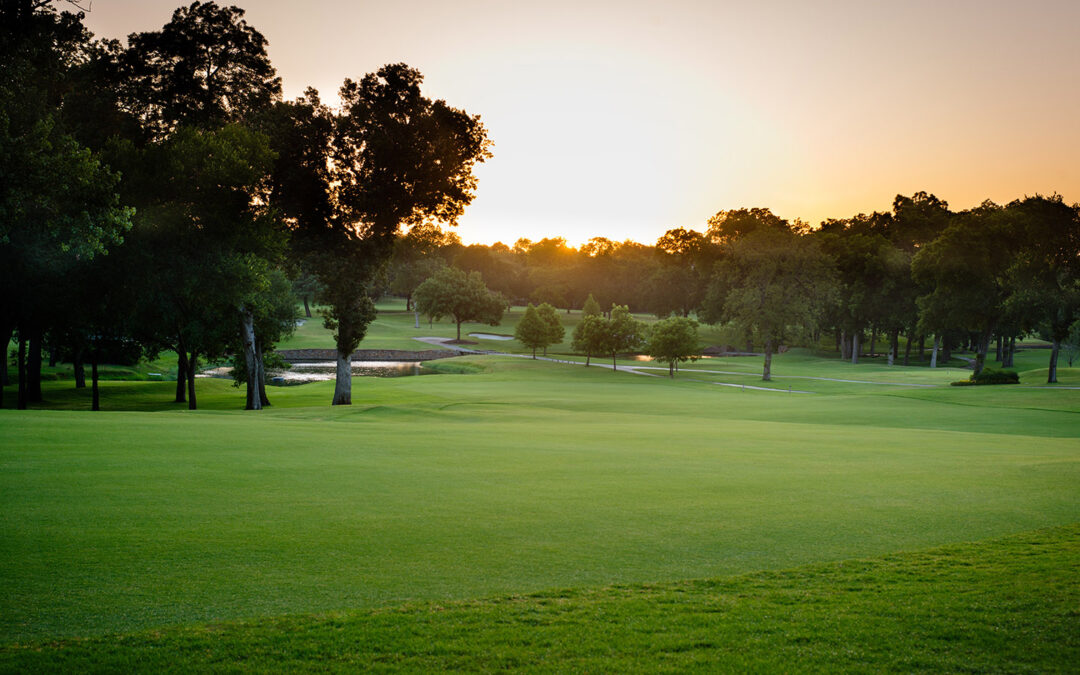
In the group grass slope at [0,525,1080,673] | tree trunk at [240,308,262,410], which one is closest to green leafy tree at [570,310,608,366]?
tree trunk at [240,308,262,410]

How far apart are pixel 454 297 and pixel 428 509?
92.8m

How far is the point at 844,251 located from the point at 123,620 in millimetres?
79338

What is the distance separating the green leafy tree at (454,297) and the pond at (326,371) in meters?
21.3

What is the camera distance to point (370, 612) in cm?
603

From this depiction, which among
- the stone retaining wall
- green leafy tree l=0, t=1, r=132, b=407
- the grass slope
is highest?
green leafy tree l=0, t=1, r=132, b=407

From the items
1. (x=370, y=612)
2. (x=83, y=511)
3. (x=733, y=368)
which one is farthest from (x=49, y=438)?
(x=733, y=368)

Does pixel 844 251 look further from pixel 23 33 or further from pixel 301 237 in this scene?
pixel 23 33

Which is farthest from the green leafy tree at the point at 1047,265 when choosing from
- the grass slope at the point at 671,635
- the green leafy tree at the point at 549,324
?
the grass slope at the point at 671,635

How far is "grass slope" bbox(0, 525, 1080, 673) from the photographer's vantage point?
5.25 m

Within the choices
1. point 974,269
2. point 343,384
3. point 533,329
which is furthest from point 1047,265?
point 533,329

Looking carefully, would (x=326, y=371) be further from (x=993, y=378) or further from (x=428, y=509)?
(x=428, y=509)

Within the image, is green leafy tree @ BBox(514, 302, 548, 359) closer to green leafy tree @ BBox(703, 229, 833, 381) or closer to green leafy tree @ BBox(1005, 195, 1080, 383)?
green leafy tree @ BBox(703, 229, 833, 381)

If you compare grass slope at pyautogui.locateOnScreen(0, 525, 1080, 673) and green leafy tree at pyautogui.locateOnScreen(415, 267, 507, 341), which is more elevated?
green leafy tree at pyautogui.locateOnScreen(415, 267, 507, 341)

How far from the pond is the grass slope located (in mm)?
55917
